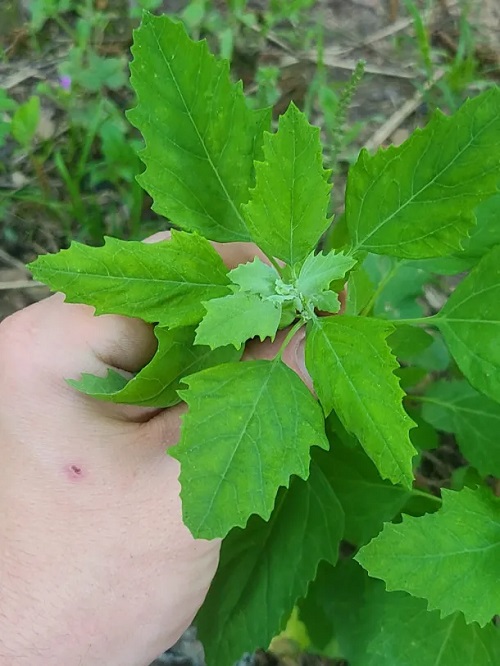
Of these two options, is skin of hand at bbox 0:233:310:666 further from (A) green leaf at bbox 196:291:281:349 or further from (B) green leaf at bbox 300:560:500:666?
(B) green leaf at bbox 300:560:500:666

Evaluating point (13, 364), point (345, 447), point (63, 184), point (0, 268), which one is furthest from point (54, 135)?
point (345, 447)

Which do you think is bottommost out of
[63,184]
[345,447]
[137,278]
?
[345,447]

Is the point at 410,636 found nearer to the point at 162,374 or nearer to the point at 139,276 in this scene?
the point at 162,374

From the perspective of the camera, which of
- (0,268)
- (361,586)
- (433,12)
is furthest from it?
(433,12)

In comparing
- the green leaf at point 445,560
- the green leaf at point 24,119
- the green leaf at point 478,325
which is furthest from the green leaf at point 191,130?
the green leaf at point 24,119

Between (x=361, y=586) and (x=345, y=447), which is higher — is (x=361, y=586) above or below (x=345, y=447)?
below

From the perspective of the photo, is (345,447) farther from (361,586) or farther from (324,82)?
(324,82)
